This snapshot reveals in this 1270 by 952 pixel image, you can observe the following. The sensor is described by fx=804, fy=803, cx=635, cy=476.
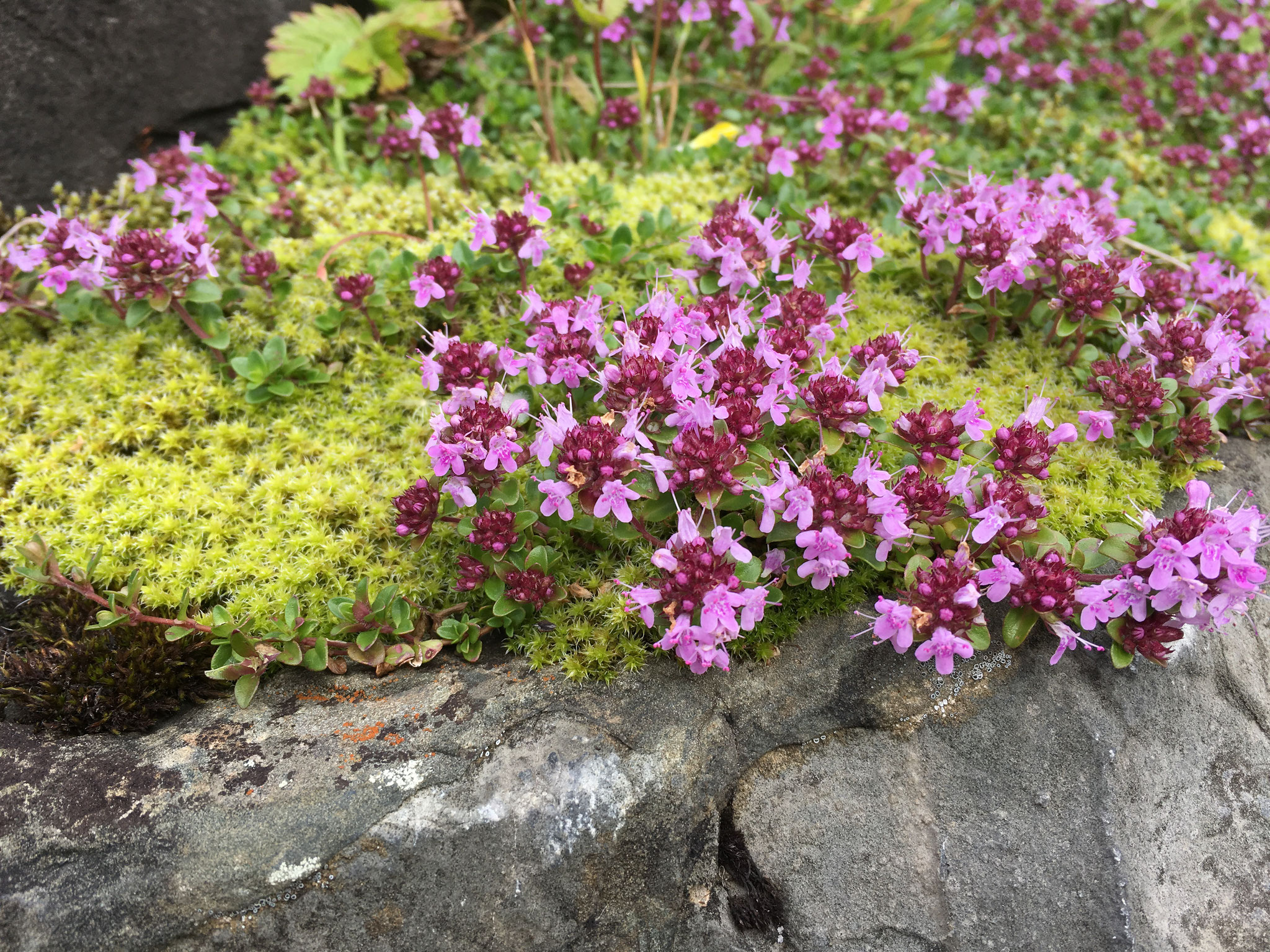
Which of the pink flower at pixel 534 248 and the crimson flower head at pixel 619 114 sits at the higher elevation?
the crimson flower head at pixel 619 114

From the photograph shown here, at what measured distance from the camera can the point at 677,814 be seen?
9.11 feet

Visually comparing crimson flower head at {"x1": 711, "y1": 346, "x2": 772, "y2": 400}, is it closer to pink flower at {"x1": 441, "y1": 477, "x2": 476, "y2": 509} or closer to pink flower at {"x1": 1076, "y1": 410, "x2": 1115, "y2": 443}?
pink flower at {"x1": 441, "y1": 477, "x2": 476, "y2": 509}

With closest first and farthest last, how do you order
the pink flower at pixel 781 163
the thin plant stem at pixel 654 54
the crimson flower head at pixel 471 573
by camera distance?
the crimson flower head at pixel 471 573 → the pink flower at pixel 781 163 → the thin plant stem at pixel 654 54

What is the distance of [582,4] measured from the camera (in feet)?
17.1

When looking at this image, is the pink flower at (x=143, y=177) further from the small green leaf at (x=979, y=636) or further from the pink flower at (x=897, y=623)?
the small green leaf at (x=979, y=636)

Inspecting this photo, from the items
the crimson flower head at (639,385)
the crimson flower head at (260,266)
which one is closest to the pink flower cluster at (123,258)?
the crimson flower head at (260,266)

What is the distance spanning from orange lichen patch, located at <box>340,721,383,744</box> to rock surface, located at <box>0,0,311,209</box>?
4473mm

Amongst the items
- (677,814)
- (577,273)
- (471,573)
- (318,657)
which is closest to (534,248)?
(577,273)

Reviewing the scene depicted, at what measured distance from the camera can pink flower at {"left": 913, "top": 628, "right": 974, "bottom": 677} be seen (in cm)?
269

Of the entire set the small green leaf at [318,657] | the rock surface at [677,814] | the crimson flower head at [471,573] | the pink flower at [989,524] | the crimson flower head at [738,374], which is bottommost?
the rock surface at [677,814]

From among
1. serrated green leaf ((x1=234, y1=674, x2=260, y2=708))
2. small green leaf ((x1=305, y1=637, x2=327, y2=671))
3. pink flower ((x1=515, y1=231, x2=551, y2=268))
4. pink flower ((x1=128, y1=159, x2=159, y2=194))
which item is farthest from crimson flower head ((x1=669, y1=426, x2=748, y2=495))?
pink flower ((x1=128, y1=159, x2=159, y2=194))

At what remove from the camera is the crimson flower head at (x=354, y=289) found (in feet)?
13.8

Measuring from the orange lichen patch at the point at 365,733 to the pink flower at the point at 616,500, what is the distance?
3.69ft

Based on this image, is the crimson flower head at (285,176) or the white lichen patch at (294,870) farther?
the crimson flower head at (285,176)
